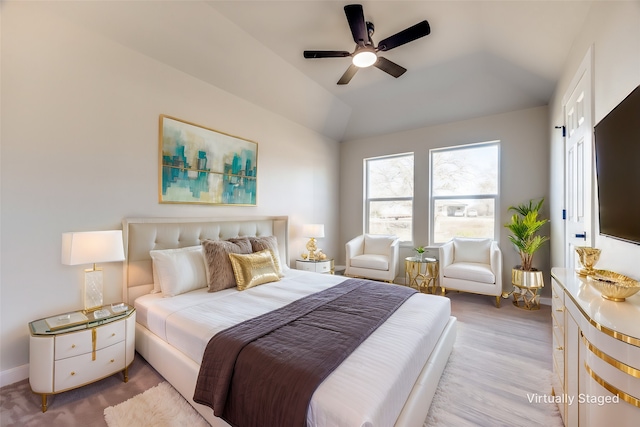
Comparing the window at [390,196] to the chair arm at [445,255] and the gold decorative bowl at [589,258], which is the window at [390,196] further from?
the gold decorative bowl at [589,258]

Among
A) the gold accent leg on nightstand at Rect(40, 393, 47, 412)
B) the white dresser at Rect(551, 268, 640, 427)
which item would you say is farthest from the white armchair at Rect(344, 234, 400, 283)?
the gold accent leg on nightstand at Rect(40, 393, 47, 412)

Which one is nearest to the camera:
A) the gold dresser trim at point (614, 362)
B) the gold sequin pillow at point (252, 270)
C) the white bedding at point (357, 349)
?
the gold dresser trim at point (614, 362)

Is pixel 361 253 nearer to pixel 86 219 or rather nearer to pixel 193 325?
pixel 193 325

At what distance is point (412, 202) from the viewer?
4.96 m

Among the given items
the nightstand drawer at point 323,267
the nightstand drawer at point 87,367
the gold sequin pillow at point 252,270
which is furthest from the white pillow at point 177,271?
the nightstand drawer at point 323,267

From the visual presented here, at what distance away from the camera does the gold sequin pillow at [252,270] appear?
2.63 metres

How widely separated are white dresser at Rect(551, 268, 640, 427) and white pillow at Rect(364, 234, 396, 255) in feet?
10.7

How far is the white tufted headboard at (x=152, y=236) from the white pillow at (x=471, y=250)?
11.3 ft

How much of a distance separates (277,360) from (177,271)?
161 cm

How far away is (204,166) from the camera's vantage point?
3.13 metres

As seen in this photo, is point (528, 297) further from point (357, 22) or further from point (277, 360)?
point (357, 22)

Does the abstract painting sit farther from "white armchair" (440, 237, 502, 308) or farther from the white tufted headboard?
"white armchair" (440, 237, 502, 308)

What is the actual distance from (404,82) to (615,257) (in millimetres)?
3304

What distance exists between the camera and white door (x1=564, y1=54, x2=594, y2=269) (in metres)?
2.10
